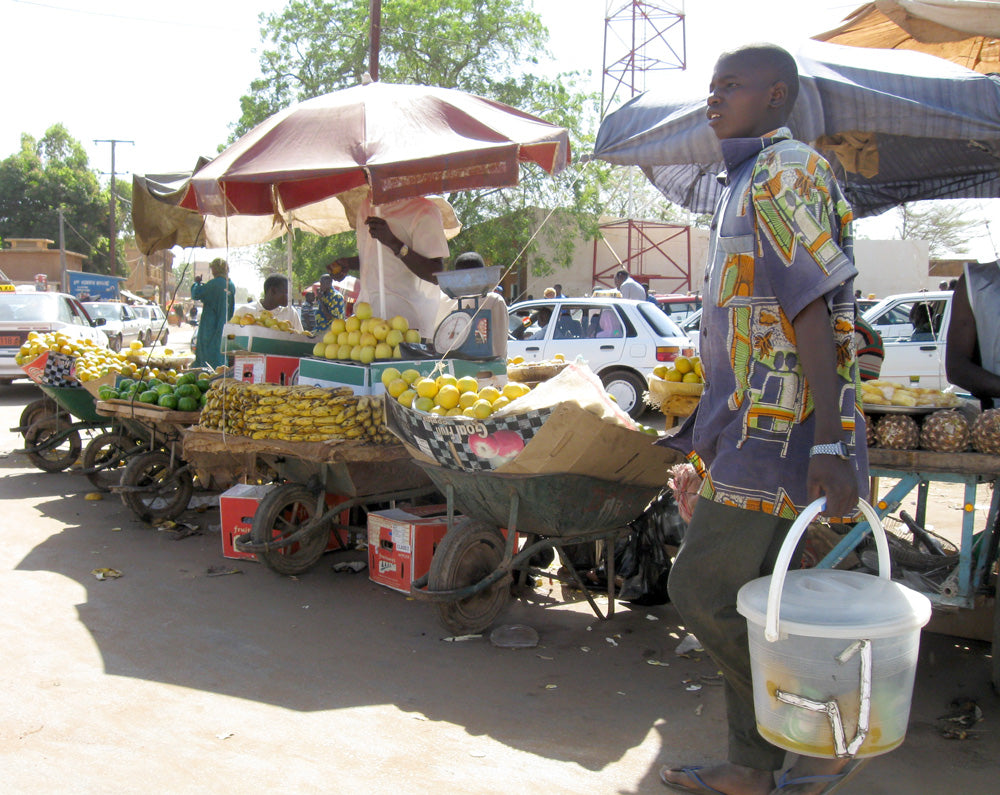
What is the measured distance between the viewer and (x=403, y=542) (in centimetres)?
483

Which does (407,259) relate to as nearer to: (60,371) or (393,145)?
(393,145)

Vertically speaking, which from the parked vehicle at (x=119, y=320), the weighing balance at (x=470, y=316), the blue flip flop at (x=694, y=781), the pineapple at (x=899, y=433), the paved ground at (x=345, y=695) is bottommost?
the paved ground at (x=345, y=695)

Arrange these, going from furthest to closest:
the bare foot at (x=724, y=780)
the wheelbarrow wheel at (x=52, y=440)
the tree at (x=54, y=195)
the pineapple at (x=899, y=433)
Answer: the tree at (x=54, y=195), the wheelbarrow wheel at (x=52, y=440), the pineapple at (x=899, y=433), the bare foot at (x=724, y=780)

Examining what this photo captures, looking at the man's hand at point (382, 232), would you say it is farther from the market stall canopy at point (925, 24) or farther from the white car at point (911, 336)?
the white car at point (911, 336)

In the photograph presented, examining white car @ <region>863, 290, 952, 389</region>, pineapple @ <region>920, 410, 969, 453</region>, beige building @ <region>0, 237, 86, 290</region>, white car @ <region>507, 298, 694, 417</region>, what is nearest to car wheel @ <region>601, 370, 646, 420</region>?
white car @ <region>507, 298, 694, 417</region>

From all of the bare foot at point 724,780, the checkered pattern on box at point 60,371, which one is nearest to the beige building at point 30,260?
the checkered pattern on box at point 60,371

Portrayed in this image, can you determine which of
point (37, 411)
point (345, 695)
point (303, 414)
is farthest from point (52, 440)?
point (345, 695)

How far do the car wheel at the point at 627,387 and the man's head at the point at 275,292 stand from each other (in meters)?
4.51

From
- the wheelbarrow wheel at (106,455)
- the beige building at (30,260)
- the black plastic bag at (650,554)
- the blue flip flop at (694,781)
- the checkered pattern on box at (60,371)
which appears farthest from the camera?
the beige building at (30,260)

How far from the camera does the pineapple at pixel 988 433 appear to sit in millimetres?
3338

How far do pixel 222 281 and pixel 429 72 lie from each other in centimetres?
1680

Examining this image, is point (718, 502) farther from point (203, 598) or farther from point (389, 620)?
point (203, 598)

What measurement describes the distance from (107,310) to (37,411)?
15.1 meters

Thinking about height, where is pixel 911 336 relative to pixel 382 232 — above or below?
below
